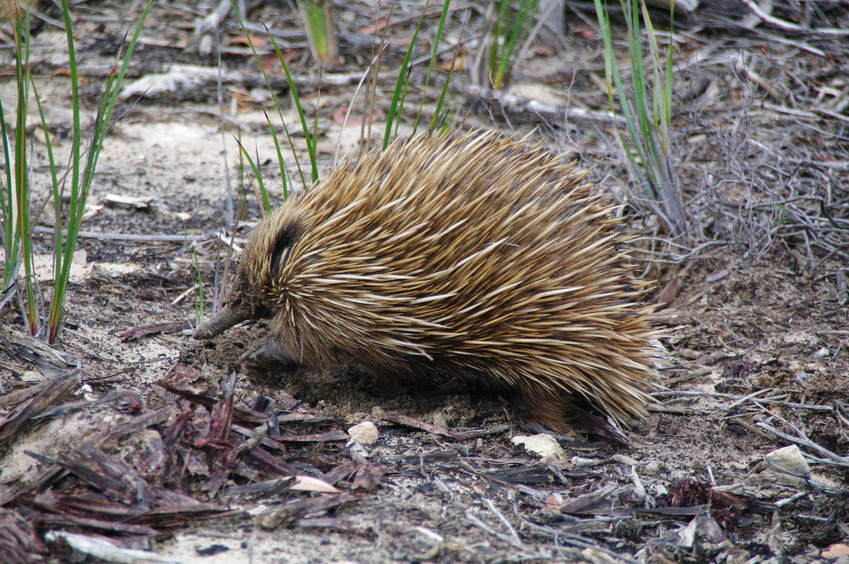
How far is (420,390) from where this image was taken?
3557 millimetres

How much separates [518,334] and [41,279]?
2.06m

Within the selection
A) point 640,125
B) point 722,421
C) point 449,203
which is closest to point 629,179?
point 640,125

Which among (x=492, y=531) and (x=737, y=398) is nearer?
(x=492, y=531)

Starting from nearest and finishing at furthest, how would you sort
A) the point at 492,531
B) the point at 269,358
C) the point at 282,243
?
the point at 492,531
the point at 282,243
the point at 269,358

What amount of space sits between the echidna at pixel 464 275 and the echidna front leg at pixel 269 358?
113 millimetres

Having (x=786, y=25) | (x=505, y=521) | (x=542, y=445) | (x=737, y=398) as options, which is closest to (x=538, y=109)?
(x=786, y=25)

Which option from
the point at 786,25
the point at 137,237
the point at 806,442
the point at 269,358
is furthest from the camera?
the point at 786,25

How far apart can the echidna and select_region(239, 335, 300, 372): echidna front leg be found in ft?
0.37

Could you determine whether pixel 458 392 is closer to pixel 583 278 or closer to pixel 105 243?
pixel 583 278

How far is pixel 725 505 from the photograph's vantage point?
8.91 ft

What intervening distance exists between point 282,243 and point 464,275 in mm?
708

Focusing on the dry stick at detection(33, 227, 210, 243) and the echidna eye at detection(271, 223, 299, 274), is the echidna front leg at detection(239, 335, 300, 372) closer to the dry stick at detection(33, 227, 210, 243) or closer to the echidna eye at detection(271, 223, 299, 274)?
the echidna eye at detection(271, 223, 299, 274)

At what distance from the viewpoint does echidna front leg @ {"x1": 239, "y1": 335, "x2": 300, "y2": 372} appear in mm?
3469

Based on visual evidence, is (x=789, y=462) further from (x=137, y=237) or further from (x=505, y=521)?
(x=137, y=237)
